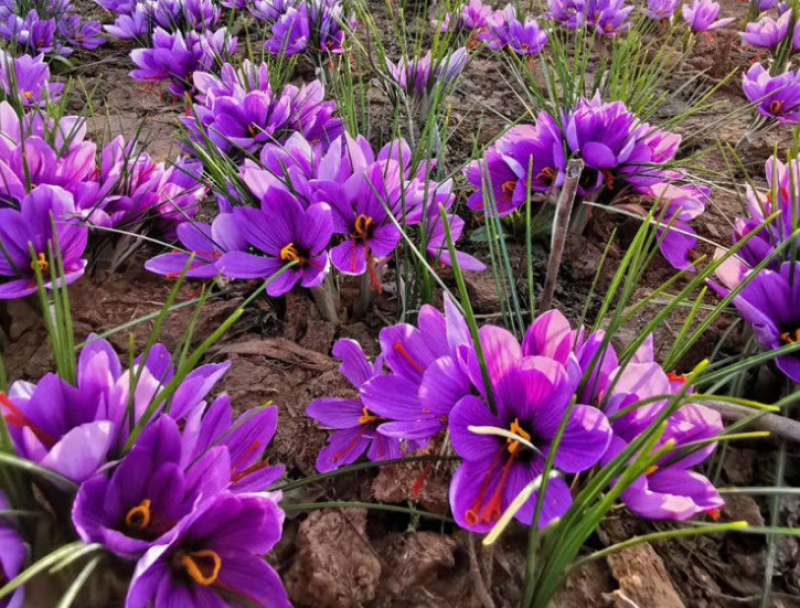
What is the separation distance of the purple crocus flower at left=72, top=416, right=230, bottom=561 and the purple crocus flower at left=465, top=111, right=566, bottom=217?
0.62 m

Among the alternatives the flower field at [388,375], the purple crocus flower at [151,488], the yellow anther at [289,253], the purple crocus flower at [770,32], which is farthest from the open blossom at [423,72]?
the purple crocus flower at [151,488]

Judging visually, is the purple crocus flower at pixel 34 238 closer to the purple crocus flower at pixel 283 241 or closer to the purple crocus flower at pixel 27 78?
the purple crocus flower at pixel 283 241

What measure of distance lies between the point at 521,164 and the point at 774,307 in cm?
44

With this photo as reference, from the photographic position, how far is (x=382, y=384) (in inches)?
24.0

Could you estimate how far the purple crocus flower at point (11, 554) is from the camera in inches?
16.9

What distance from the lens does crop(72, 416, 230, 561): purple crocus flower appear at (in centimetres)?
47

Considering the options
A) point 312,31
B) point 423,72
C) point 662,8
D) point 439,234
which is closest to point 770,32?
point 662,8

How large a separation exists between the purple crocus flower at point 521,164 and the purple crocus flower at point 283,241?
317 millimetres

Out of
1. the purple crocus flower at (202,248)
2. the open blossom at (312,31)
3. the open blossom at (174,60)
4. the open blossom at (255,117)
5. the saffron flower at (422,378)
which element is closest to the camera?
the saffron flower at (422,378)

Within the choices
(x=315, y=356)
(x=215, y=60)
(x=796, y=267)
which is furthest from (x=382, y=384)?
(x=215, y=60)

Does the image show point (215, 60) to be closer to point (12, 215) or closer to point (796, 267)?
point (12, 215)

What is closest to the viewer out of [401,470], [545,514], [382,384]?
[545,514]

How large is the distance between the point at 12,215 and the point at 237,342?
346 millimetres

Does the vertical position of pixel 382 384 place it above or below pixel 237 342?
above
